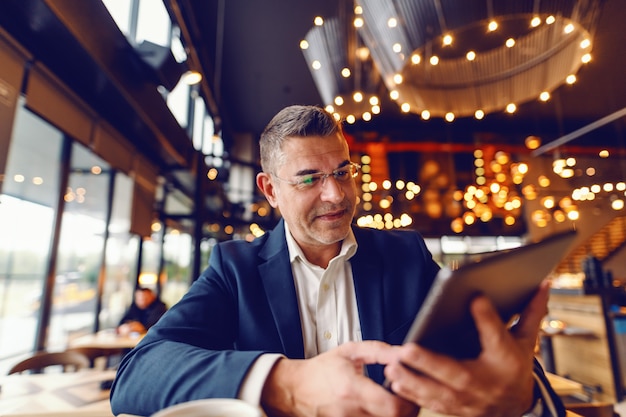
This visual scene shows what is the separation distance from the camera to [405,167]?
11.3 m

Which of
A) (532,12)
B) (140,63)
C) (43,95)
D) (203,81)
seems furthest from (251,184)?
(532,12)

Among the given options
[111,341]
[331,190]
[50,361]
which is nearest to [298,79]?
[111,341]

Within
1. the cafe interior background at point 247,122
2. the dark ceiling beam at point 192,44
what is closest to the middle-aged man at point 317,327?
the cafe interior background at point 247,122

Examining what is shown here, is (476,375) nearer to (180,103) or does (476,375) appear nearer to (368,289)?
(368,289)

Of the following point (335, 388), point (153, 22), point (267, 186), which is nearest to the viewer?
point (335, 388)

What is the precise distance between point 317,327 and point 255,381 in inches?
22.0

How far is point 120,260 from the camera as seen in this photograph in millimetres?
6441

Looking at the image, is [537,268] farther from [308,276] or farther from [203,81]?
[203,81]

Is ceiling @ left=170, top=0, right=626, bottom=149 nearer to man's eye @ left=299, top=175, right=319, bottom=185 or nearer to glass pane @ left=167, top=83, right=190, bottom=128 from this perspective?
glass pane @ left=167, top=83, right=190, bottom=128

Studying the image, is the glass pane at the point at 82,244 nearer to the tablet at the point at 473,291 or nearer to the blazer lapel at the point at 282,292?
the blazer lapel at the point at 282,292

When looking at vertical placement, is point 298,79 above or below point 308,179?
above

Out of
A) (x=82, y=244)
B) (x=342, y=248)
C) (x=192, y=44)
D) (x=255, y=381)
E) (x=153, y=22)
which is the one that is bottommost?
(x=255, y=381)

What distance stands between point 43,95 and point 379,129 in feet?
26.4

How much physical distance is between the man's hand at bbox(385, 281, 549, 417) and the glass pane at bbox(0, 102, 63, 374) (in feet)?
15.6
